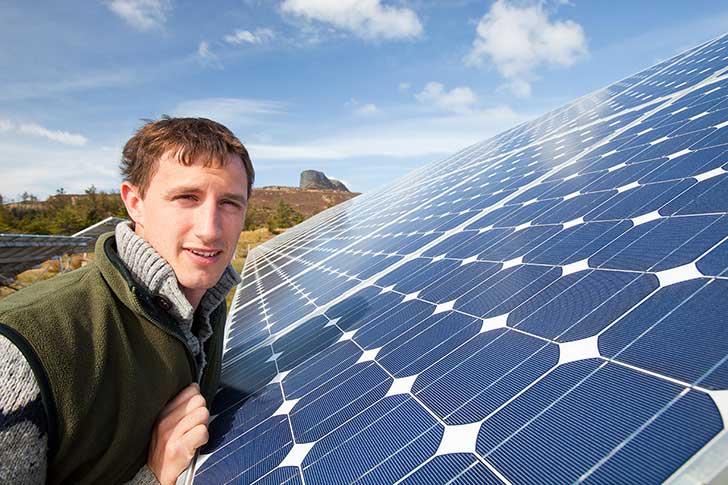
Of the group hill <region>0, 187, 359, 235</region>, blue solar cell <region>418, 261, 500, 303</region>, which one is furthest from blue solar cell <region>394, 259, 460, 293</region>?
hill <region>0, 187, 359, 235</region>

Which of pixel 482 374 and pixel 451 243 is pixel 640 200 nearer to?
pixel 451 243

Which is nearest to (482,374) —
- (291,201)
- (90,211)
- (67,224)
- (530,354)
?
(530,354)

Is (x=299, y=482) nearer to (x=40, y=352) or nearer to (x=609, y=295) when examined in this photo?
(x=40, y=352)

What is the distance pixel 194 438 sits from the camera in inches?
115

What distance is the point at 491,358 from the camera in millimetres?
2617

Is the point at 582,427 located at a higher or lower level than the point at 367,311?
higher

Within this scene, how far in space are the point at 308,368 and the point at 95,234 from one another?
95.2ft

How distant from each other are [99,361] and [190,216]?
3.58 ft

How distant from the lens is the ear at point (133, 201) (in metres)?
3.17

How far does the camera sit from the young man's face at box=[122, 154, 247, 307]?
9.84 ft

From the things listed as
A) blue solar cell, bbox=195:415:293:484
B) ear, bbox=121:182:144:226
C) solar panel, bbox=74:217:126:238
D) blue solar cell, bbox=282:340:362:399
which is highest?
solar panel, bbox=74:217:126:238

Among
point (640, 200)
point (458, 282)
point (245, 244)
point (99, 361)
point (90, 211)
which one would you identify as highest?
point (90, 211)

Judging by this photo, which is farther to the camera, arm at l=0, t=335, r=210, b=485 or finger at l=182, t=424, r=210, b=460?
finger at l=182, t=424, r=210, b=460

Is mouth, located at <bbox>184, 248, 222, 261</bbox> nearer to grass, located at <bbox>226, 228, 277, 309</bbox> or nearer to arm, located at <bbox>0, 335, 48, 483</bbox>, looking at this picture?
arm, located at <bbox>0, 335, 48, 483</bbox>
